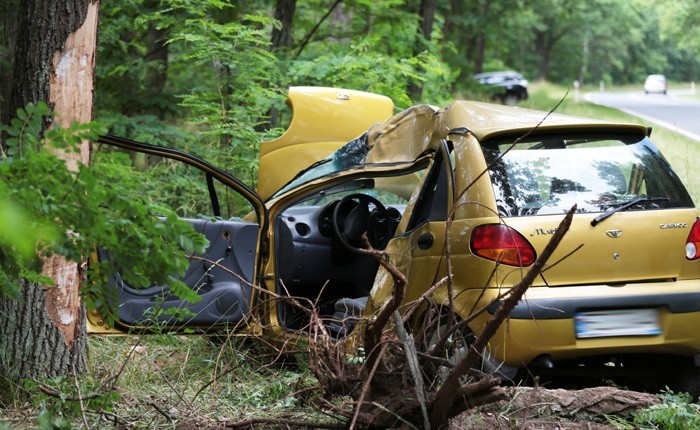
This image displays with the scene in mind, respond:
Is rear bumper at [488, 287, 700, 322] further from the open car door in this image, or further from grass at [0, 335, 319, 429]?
the open car door

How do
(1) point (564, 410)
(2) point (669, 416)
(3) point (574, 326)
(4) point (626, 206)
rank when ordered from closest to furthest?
(2) point (669, 416) < (1) point (564, 410) < (3) point (574, 326) < (4) point (626, 206)

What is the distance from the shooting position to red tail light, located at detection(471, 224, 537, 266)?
15.3 feet

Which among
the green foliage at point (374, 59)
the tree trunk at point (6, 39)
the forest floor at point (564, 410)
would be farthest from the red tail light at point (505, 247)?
Result: the green foliage at point (374, 59)

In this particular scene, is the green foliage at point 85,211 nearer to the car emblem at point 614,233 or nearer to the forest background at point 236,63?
the car emblem at point 614,233

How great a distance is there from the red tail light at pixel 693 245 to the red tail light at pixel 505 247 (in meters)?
0.94

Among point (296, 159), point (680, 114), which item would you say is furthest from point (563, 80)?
point (296, 159)

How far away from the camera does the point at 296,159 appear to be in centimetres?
712

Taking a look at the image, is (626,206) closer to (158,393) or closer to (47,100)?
(158,393)

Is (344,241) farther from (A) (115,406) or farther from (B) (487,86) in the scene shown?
(B) (487,86)

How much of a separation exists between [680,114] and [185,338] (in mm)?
29262

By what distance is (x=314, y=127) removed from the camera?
7230 mm

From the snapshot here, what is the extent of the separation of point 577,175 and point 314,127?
280 cm

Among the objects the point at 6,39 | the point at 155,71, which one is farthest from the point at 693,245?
the point at 155,71

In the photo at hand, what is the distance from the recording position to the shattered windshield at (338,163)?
19.7 ft
